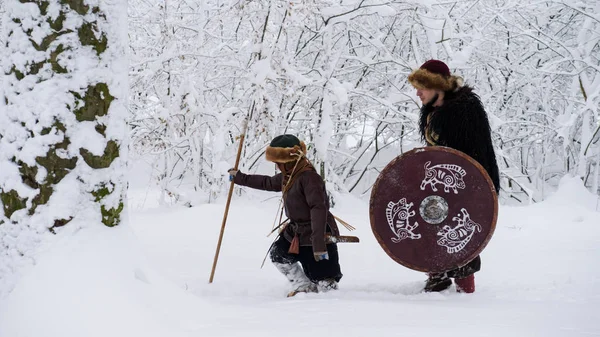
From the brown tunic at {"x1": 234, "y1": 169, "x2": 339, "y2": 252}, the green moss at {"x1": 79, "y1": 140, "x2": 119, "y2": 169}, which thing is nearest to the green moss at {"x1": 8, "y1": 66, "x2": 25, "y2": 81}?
the green moss at {"x1": 79, "y1": 140, "x2": 119, "y2": 169}

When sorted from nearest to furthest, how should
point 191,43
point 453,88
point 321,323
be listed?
point 321,323, point 453,88, point 191,43

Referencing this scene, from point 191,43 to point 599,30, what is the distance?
6.02 metres

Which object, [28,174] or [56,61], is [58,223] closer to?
[28,174]

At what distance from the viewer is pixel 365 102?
8953mm

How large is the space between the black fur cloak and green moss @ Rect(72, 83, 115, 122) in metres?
1.89

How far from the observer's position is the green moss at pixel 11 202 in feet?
8.28

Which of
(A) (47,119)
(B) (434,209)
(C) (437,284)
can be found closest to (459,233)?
(B) (434,209)

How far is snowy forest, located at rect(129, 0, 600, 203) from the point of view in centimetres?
686

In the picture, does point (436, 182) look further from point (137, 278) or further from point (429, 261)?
point (137, 278)

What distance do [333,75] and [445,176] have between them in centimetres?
482

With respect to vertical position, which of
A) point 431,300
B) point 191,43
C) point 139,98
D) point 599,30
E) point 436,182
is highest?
point 599,30

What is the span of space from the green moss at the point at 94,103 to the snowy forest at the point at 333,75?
2700mm

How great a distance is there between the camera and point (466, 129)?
345cm

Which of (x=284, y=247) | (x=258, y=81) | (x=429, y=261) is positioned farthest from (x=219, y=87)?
(x=429, y=261)
